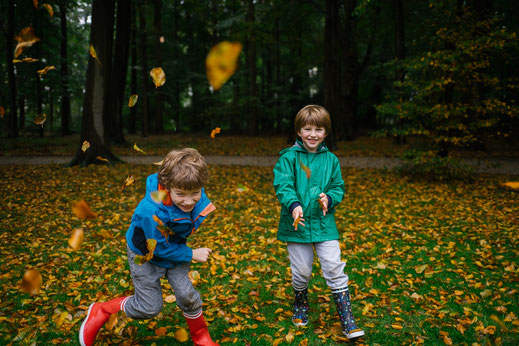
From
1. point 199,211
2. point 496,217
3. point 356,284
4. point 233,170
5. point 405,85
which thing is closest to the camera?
point 199,211

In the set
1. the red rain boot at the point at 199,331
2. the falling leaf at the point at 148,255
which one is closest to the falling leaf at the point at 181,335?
the red rain boot at the point at 199,331

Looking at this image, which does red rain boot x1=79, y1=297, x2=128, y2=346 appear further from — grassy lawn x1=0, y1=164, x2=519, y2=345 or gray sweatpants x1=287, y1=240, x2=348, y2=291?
gray sweatpants x1=287, y1=240, x2=348, y2=291

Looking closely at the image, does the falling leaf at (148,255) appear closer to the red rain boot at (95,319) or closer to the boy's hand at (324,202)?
the red rain boot at (95,319)

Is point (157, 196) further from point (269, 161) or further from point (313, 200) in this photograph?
point (269, 161)

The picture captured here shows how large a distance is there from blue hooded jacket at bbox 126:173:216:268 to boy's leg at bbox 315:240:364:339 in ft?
3.58

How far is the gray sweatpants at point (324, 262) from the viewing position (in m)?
2.91

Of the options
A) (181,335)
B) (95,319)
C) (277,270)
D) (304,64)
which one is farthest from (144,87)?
(181,335)

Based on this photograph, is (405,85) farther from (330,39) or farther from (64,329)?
(64,329)

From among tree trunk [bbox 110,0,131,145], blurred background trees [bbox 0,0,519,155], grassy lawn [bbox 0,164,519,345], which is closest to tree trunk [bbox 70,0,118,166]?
blurred background trees [bbox 0,0,519,155]

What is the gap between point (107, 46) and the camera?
38.3 feet

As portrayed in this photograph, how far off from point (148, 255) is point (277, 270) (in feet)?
7.98

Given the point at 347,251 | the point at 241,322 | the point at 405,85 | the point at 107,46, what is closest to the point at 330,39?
the point at 405,85

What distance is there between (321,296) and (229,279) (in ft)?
Answer: 3.67

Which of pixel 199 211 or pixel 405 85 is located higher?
pixel 405 85
